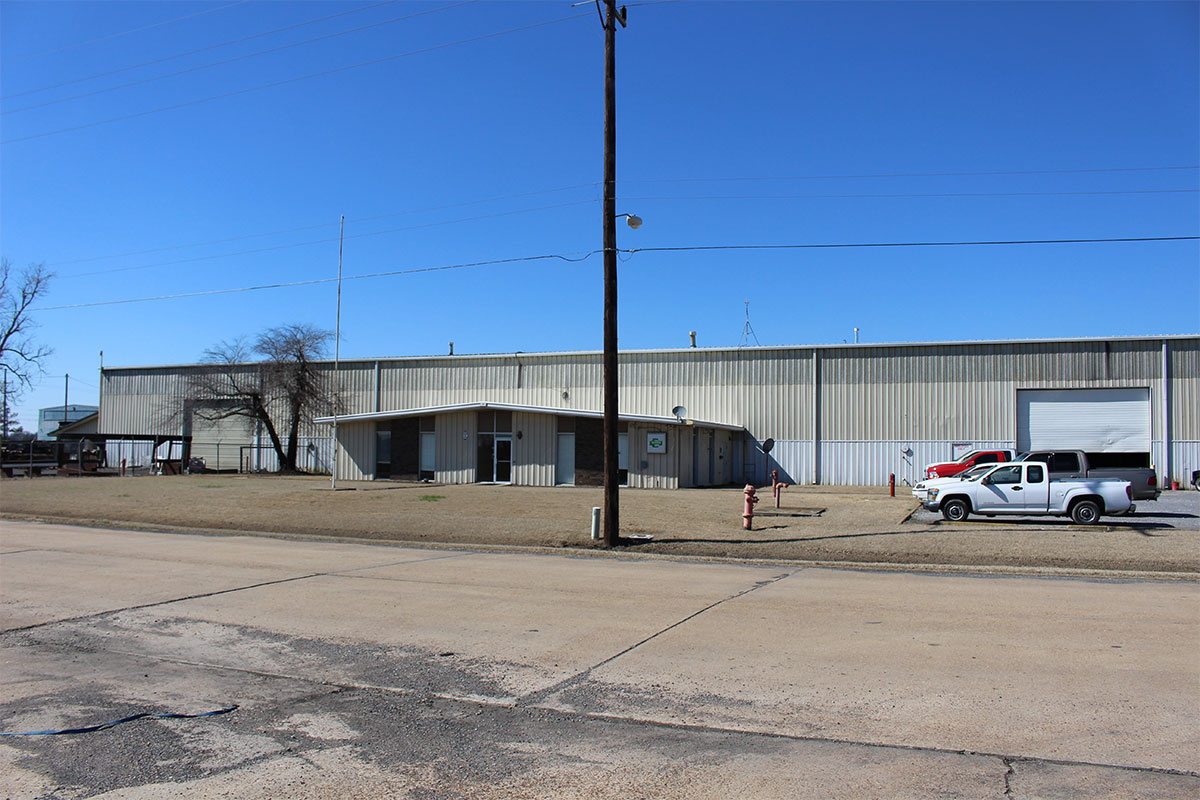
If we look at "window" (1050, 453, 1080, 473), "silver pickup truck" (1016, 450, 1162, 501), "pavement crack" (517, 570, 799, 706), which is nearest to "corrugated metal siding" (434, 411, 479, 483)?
"silver pickup truck" (1016, 450, 1162, 501)

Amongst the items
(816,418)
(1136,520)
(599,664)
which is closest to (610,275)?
(599,664)

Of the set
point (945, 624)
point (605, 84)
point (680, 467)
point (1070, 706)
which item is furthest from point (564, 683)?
point (680, 467)

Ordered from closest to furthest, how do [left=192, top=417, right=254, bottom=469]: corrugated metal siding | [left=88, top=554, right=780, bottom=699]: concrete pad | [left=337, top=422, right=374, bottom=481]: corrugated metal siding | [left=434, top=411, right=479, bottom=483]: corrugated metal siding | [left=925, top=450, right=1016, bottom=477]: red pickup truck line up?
[left=88, top=554, right=780, bottom=699]: concrete pad < [left=925, top=450, right=1016, bottom=477]: red pickup truck < [left=434, top=411, right=479, bottom=483]: corrugated metal siding < [left=337, top=422, right=374, bottom=481]: corrugated metal siding < [left=192, top=417, right=254, bottom=469]: corrugated metal siding

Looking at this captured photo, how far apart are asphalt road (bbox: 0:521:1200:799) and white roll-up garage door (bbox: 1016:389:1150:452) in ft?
95.2

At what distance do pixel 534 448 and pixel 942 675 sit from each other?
30.6 m

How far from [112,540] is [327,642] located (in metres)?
12.3

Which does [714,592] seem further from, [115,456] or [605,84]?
[115,456]

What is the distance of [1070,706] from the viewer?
6316mm

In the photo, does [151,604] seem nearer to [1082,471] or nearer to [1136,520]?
[1082,471]

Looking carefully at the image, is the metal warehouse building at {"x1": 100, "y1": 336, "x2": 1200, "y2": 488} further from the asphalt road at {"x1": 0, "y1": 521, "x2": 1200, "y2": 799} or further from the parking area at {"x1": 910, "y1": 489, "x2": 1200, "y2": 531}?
the asphalt road at {"x1": 0, "y1": 521, "x2": 1200, "y2": 799}

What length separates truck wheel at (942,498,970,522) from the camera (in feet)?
69.9

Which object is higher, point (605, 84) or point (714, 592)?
point (605, 84)

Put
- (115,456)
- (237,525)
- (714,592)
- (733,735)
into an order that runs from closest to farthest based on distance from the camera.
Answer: (733,735)
(714,592)
(237,525)
(115,456)

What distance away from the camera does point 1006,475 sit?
21109 mm
